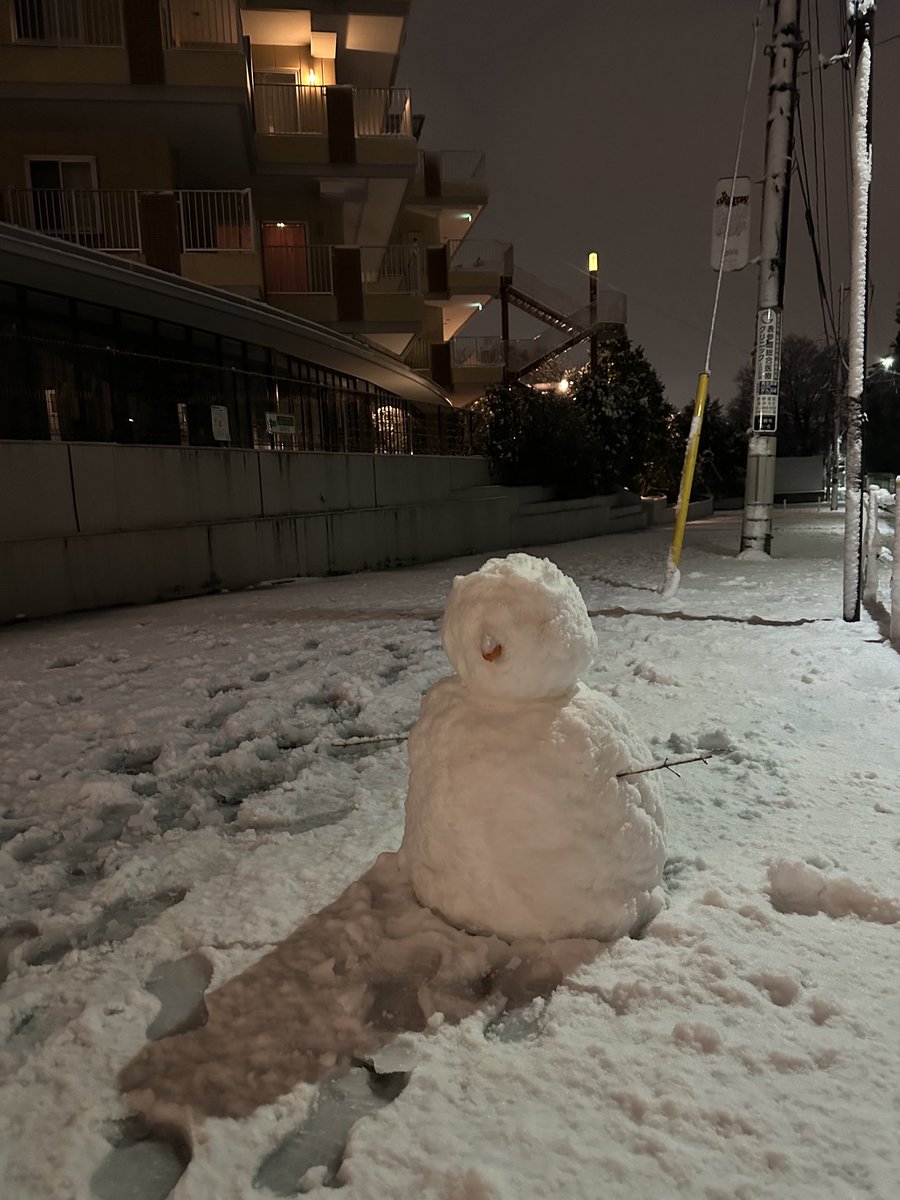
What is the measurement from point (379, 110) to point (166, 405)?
14262mm

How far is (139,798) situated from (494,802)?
224cm

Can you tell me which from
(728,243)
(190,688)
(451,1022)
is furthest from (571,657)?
(728,243)

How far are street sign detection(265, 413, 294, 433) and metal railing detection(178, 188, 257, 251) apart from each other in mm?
5921

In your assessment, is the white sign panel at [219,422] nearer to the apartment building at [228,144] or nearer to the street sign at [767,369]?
the apartment building at [228,144]

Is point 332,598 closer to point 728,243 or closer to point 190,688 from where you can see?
point 190,688

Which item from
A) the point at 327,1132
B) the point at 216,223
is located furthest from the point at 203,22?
the point at 327,1132

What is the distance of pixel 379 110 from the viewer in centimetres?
1941

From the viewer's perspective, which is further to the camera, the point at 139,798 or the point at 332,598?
the point at 332,598

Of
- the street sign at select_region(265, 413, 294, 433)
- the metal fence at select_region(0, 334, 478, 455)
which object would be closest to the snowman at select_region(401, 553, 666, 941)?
the metal fence at select_region(0, 334, 478, 455)

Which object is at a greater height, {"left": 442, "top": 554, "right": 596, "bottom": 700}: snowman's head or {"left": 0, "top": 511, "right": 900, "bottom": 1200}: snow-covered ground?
{"left": 442, "top": 554, "right": 596, "bottom": 700}: snowman's head

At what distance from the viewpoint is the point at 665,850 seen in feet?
8.14

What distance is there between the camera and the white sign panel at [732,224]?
31.6 ft

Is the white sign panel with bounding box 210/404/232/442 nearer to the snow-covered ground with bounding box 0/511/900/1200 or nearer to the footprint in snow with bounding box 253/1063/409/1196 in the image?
the snow-covered ground with bounding box 0/511/900/1200

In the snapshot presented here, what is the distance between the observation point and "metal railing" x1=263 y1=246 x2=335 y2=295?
1755cm
